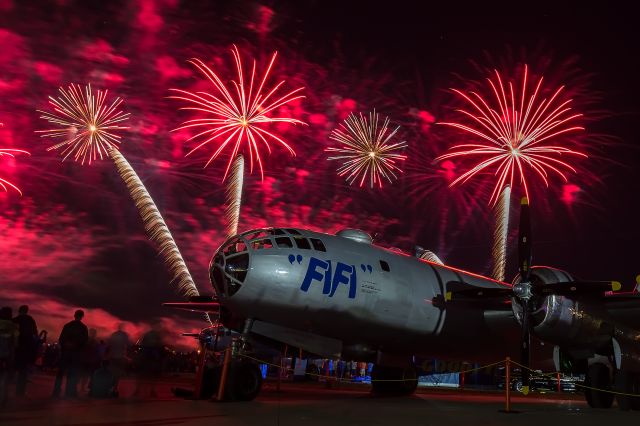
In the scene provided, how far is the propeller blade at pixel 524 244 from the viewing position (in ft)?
52.2

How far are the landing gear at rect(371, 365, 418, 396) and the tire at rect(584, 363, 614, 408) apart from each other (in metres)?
5.05

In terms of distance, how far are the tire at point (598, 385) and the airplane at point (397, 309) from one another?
0.03 metres

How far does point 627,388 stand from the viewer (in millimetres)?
15039

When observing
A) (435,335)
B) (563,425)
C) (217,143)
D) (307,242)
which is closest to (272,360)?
(307,242)

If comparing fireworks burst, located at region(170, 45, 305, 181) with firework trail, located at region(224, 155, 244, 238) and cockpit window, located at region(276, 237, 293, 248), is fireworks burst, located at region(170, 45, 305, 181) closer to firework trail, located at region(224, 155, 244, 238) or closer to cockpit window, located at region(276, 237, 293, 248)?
firework trail, located at region(224, 155, 244, 238)

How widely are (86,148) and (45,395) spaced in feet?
40.9

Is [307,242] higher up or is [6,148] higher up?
[6,148]

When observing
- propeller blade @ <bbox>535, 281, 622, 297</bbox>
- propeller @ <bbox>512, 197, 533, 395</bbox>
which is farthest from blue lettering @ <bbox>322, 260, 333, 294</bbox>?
propeller blade @ <bbox>535, 281, 622, 297</bbox>

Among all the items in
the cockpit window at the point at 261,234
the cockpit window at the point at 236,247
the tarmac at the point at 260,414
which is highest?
the cockpit window at the point at 261,234

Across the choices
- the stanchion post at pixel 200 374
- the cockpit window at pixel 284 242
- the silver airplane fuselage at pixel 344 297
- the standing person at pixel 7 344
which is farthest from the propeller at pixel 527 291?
the standing person at pixel 7 344

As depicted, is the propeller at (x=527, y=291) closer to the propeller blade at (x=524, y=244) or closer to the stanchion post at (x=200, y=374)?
the propeller blade at (x=524, y=244)

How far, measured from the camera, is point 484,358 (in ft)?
63.2

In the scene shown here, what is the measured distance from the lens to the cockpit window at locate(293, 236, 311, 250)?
14219 millimetres

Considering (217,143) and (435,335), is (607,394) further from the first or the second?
(217,143)
